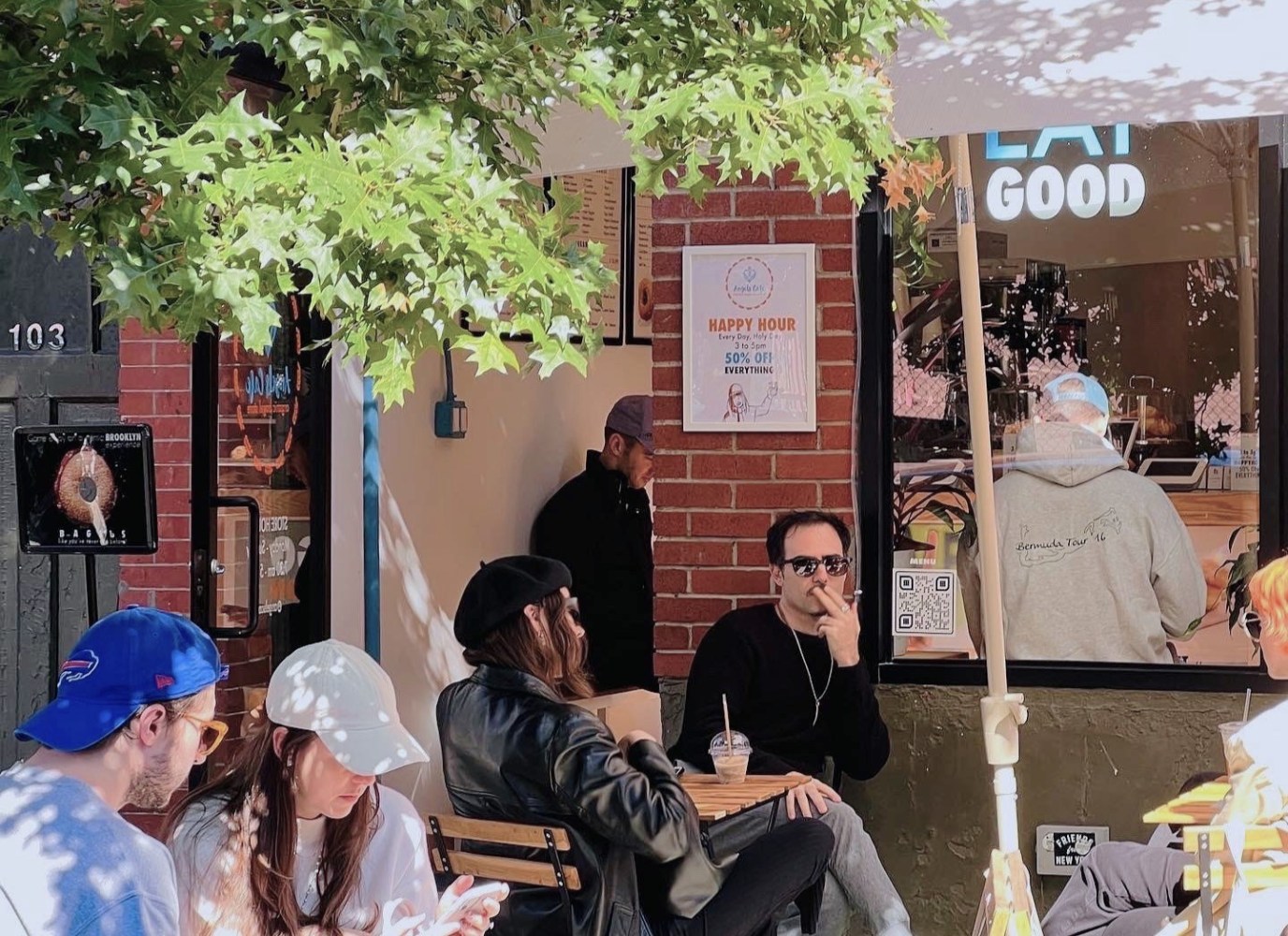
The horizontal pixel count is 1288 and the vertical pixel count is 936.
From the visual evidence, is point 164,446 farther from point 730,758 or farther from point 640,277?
point 640,277

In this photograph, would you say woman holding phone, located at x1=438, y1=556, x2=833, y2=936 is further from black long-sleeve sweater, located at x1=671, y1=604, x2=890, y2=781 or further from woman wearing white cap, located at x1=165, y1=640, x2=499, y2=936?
woman wearing white cap, located at x1=165, y1=640, x2=499, y2=936

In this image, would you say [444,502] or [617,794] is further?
[444,502]

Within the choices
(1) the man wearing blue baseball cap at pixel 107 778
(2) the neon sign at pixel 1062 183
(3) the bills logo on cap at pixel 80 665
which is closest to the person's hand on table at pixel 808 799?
(2) the neon sign at pixel 1062 183

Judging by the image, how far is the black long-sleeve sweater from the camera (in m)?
5.07

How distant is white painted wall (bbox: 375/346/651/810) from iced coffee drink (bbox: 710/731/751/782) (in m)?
1.91

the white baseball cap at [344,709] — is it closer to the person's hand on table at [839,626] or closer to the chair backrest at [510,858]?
the chair backrest at [510,858]

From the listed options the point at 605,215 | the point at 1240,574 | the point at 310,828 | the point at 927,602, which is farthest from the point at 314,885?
the point at 605,215

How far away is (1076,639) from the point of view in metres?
5.38

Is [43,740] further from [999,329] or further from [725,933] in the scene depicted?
[999,329]

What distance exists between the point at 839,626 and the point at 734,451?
0.74 meters

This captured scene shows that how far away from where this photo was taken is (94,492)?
191 inches

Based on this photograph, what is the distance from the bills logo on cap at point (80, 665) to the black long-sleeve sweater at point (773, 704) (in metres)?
2.47

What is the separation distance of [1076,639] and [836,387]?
1.07 metres

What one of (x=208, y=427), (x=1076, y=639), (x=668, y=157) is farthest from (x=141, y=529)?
(x=1076, y=639)
